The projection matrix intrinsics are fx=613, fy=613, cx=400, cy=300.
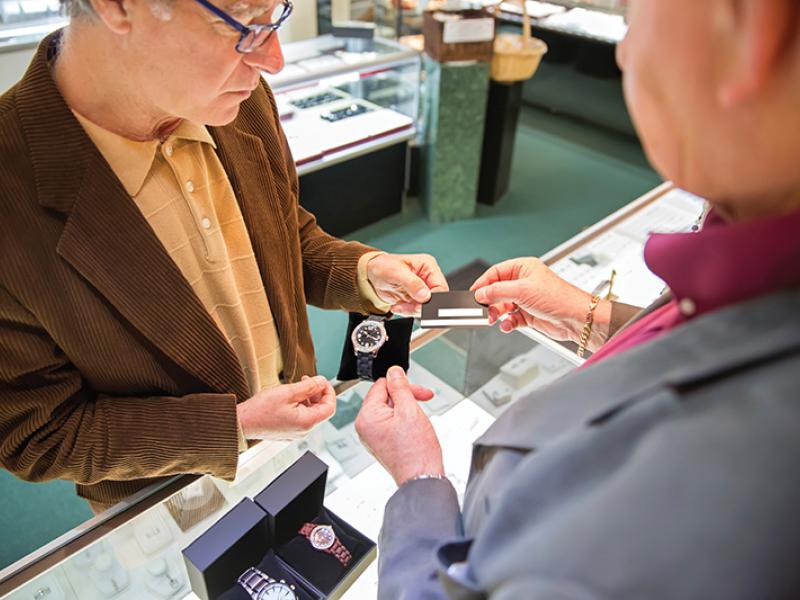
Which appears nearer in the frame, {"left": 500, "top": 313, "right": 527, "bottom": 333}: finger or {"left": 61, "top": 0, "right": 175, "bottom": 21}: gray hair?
{"left": 61, "top": 0, "right": 175, "bottom": 21}: gray hair

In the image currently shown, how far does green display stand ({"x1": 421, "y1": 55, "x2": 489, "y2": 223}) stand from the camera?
13.2 ft

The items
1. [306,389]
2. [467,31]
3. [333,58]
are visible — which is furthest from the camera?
[467,31]

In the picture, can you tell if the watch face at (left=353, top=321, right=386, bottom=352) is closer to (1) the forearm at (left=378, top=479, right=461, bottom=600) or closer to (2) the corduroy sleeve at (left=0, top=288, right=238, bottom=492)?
(2) the corduroy sleeve at (left=0, top=288, right=238, bottom=492)

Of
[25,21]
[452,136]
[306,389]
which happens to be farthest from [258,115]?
[452,136]

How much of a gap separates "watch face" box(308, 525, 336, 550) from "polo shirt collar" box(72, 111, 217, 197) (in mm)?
816

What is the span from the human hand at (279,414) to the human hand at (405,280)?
0.37 metres

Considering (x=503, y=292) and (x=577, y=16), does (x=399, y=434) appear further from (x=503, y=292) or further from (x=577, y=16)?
(x=577, y=16)

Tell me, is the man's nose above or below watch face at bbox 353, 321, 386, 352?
above

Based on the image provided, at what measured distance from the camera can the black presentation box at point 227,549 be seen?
1.16 metres

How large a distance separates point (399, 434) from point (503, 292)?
0.55m

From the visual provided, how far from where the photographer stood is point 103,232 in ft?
3.45

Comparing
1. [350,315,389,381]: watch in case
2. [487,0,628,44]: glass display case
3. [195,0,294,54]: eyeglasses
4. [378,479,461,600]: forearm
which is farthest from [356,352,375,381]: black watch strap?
[487,0,628,44]: glass display case

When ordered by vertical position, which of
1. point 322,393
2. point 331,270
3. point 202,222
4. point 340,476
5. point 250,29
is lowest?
point 340,476

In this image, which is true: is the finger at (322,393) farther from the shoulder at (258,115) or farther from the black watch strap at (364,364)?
the shoulder at (258,115)
